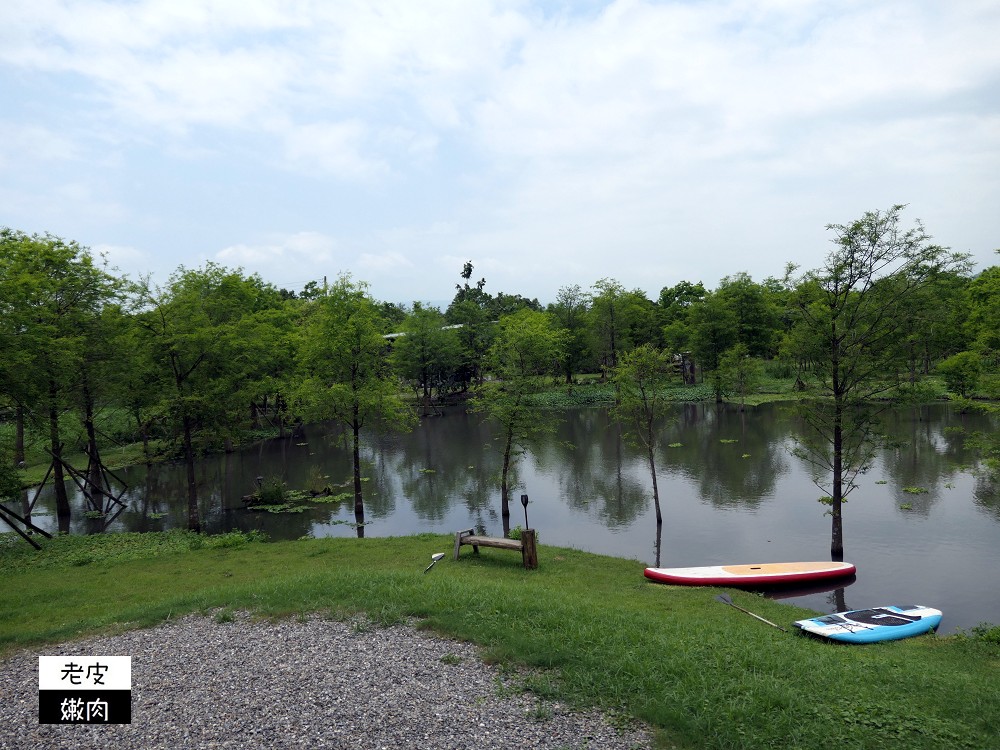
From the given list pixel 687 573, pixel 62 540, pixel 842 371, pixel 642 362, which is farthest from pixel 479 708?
pixel 62 540

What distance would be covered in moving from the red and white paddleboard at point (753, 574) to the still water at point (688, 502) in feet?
1.77

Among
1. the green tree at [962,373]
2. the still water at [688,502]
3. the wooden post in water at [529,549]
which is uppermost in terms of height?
the green tree at [962,373]

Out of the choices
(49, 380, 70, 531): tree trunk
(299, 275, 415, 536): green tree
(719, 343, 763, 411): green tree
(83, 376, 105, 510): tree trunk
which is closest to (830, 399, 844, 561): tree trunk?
(299, 275, 415, 536): green tree

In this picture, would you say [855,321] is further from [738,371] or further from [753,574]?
[738,371]

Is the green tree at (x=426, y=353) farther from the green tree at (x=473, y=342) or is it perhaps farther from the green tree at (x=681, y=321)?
the green tree at (x=681, y=321)

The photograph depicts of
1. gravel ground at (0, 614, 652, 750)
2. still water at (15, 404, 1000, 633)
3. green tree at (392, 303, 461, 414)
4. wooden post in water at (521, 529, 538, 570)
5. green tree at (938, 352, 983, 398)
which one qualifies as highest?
green tree at (392, 303, 461, 414)

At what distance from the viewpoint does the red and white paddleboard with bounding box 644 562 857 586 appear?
16.3 m

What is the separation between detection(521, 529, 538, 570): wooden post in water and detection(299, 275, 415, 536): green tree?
11.7 meters

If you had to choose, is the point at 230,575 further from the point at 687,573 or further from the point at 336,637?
the point at 687,573

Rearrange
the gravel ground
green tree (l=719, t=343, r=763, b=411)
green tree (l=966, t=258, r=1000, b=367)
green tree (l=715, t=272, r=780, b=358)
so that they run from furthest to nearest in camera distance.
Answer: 1. green tree (l=715, t=272, r=780, b=358)
2. green tree (l=719, t=343, r=763, b=411)
3. green tree (l=966, t=258, r=1000, b=367)
4. the gravel ground

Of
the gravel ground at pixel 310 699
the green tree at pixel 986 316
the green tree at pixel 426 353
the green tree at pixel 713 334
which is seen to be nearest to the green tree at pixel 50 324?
the gravel ground at pixel 310 699

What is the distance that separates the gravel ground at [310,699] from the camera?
7254 mm

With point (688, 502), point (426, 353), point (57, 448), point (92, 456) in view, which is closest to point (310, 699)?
point (688, 502)

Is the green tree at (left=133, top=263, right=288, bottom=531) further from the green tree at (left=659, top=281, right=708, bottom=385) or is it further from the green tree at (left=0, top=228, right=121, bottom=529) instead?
the green tree at (left=659, top=281, right=708, bottom=385)
